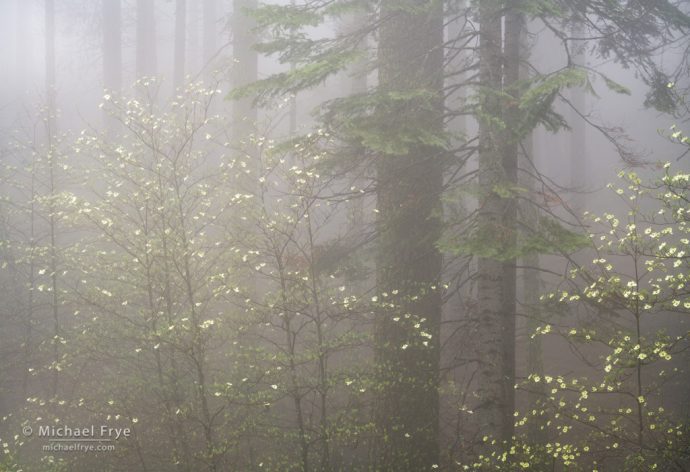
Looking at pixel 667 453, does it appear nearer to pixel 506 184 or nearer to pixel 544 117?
pixel 506 184

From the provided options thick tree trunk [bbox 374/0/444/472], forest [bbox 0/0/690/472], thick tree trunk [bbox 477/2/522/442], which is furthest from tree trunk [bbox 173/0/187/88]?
thick tree trunk [bbox 477/2/522/442]

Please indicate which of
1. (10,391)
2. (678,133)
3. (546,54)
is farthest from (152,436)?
(546,54)

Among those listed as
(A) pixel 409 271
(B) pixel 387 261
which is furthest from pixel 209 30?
(A) pixel 409 271

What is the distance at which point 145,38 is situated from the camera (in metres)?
24.0

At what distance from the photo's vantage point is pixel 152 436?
9430mm

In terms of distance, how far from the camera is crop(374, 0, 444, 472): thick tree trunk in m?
7.76

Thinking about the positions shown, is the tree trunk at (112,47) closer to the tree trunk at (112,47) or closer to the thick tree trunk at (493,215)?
the tree trunk at (112,47)

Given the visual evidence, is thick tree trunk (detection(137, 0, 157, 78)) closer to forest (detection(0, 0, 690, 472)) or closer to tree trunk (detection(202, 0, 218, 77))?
tree trunk (detection(202, 0, 218, 77))

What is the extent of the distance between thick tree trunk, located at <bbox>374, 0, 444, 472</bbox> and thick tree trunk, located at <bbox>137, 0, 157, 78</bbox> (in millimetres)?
18791

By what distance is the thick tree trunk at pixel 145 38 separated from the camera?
2364 centimetres

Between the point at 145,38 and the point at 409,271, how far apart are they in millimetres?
21793

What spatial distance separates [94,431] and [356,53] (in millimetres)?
8739

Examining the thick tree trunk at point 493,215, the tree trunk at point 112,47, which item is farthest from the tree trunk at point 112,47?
the thick tree trunk at point 493,215

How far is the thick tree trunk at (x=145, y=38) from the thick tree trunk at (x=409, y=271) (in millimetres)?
18791
